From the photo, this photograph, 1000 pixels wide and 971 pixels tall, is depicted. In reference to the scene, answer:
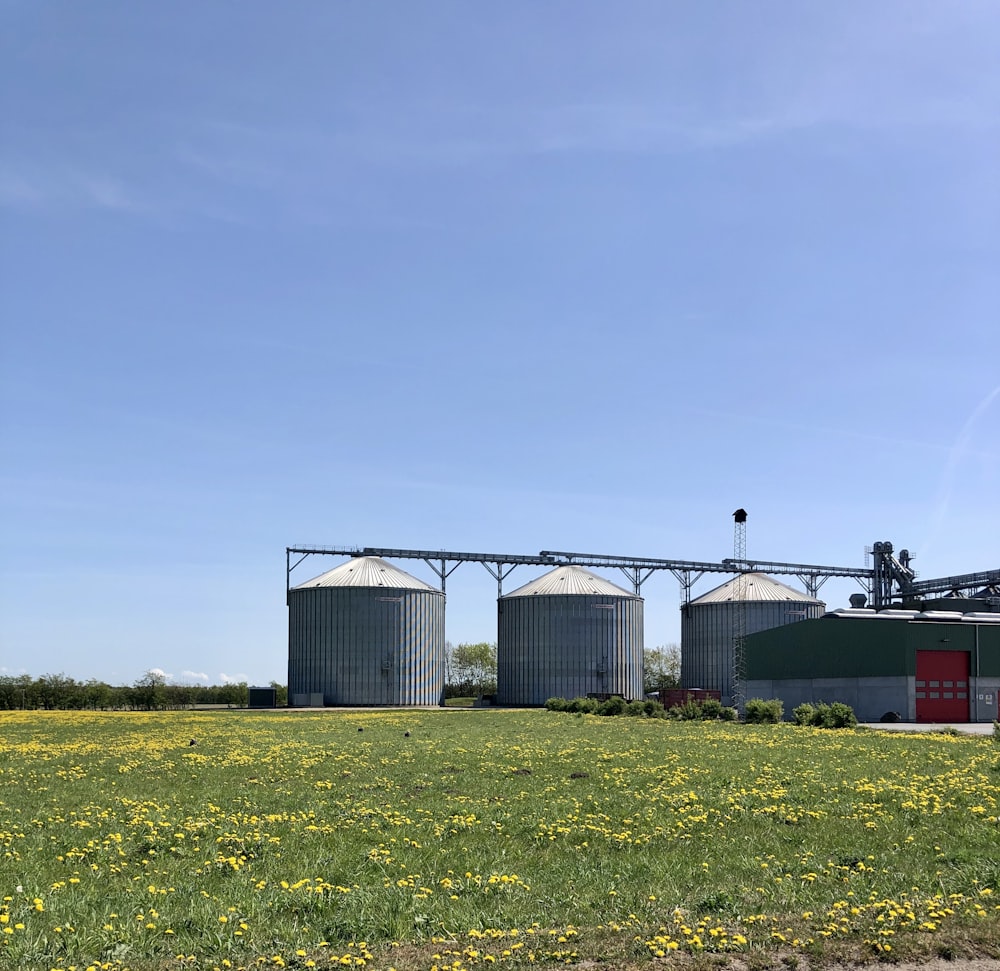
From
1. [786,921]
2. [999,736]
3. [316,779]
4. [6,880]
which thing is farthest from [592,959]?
[999,736]

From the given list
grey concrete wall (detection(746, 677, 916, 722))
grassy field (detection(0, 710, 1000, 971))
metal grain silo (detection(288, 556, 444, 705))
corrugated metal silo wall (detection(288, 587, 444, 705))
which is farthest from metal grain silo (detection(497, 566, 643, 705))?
grassy field (detection(0, 710, 1000, 971))

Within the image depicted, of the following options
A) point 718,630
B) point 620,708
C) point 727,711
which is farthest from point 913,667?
point 718,630

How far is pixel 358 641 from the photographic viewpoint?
107875mm

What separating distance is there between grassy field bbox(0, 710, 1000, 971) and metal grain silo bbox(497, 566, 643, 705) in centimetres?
8030

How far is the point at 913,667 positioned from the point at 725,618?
5731 centimetres

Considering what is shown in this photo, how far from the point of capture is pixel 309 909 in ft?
46.4

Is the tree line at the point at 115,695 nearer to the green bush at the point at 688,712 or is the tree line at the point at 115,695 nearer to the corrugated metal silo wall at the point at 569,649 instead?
the corrugated metal silo wall at the point at 569,649

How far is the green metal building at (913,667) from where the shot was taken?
66.9 m

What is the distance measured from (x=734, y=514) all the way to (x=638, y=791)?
9749 centimetres

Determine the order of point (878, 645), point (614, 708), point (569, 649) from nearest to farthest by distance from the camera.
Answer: point (878, 645), point (614, 708), point (569, 649)

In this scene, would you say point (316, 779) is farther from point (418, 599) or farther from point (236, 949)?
point (418, 599)

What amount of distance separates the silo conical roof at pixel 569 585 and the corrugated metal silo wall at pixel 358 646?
15.3 metres

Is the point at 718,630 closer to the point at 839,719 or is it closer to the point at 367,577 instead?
the point at 367,577

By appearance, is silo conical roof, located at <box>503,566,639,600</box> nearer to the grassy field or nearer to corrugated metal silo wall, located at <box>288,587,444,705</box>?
corrugated metal silo wall, located at <box>288,587,444,705</box>
